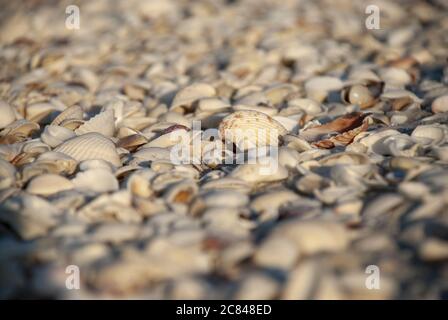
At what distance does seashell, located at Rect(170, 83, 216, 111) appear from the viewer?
10.5 feet

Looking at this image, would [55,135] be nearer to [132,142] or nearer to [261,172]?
[132,142]

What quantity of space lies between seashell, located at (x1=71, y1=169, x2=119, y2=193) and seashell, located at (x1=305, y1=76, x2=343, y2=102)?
1.54m

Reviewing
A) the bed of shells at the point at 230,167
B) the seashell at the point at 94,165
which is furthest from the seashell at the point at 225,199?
the seashell at the point at 94,165

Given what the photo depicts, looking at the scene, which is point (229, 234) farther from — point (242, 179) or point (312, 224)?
point (242, 179)

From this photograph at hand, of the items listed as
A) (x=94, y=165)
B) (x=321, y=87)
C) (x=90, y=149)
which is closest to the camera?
(x=94, y=165)

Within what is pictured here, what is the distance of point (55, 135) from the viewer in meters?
2.69

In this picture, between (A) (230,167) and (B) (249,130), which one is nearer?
(A) (230,167)

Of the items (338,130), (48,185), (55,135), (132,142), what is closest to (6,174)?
(48,185)

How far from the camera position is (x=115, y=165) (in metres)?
2.47

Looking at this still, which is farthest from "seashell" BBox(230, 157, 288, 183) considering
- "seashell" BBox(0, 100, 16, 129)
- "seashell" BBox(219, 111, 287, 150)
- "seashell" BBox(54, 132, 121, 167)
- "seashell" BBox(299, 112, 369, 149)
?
"seashell" BBox(0, 100, 16, 129)

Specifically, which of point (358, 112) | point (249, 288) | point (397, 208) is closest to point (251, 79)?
point (358, 112)

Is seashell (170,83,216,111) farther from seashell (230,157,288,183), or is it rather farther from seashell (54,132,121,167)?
seashell (230,157,288,183)

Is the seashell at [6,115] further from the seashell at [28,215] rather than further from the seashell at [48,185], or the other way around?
the seashell at [28,215]

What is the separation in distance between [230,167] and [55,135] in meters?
0.85
